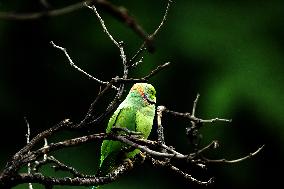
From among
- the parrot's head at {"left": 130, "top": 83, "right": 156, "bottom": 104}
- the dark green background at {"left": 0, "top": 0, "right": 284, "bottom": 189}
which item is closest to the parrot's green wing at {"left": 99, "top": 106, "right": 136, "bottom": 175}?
the parrot's head at {"left": 130, "top": 83, "right": 156, "bottom": 104}

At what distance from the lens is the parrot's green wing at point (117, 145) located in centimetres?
375

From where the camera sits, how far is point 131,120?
3775 millimetres

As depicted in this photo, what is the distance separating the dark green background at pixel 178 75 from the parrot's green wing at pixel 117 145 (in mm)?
4409

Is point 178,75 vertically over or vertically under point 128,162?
over

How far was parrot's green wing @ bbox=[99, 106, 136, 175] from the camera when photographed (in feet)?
12.3

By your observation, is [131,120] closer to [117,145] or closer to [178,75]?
[117,145]

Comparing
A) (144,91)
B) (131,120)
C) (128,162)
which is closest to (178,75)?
(144,91)

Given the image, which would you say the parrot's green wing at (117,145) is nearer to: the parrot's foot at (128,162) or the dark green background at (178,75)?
the parrot's foot at (128,162)

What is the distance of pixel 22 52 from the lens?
9.72 meters

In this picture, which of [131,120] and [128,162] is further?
[131,120]

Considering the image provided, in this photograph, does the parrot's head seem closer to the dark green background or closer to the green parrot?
the green parrot

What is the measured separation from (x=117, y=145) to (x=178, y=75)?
5.32m

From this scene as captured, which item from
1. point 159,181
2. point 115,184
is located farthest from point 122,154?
point 159,181

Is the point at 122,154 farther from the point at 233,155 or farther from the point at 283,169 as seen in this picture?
the point at 283,169
